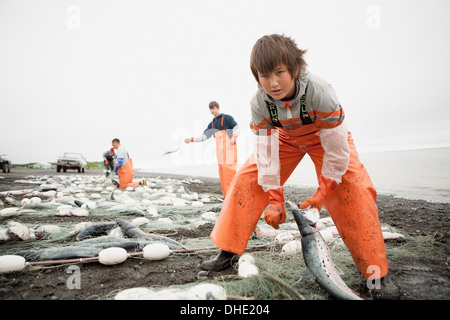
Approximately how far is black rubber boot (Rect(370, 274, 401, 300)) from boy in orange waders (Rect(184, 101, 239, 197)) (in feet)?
11.7

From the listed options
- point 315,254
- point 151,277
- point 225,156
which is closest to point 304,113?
point 315,254

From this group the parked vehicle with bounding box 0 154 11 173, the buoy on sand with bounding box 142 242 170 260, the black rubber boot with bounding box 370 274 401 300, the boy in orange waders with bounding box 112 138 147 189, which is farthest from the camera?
the parked vehicle with bounding box 0 154 11 173

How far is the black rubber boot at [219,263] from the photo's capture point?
198cm

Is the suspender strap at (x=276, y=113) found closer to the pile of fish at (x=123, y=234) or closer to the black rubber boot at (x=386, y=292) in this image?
the pile of fish at (x=123, y=234)

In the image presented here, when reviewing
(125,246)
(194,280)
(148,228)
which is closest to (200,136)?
(148,228)

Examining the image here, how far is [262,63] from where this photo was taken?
160cm

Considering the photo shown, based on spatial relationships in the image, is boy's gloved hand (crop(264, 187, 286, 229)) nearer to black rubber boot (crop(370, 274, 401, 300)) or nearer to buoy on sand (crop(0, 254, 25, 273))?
black rubber boot (crop(370, 274, 401, 300))

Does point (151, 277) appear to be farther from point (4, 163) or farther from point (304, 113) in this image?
point (4, 163)

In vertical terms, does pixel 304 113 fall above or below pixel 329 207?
above

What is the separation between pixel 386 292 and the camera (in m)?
1.56

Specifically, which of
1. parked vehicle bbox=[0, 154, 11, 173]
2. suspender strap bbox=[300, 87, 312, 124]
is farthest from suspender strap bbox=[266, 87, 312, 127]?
parked vehicle bbox=[0, 154, 11, 173]

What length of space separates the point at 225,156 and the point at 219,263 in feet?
10.7

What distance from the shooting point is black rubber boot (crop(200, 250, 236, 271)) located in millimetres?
1977
